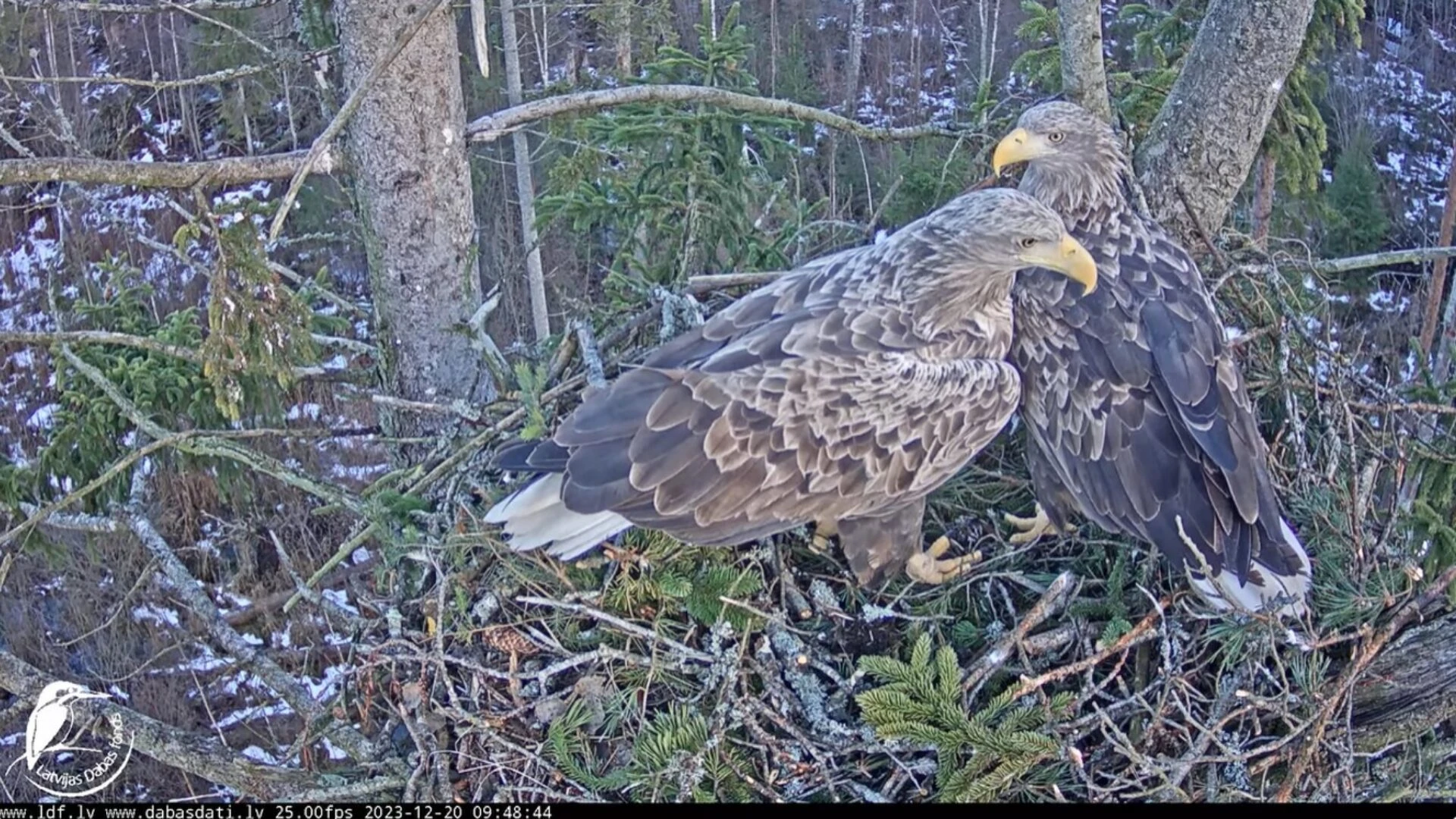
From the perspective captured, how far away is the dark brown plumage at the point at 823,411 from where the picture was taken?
11.9 ft

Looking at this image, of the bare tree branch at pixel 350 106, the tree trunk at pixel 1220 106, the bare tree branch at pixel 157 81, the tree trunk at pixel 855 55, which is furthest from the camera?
the tree trunk at pixel 855 55

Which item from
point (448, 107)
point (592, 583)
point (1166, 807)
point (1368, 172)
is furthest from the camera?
point (1368, 172)

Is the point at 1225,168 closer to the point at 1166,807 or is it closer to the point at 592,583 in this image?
the point at 1166,807

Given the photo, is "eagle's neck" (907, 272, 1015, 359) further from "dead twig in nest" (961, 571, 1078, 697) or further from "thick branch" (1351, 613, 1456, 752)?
"thick branch" (1351, 613, 1456, 752)

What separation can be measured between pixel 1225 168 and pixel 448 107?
2894 millimetres

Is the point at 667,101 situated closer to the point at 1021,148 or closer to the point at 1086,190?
the point at 1021,148

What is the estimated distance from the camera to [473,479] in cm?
406

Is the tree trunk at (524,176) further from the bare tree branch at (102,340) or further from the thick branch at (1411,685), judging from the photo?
the thick branch at (1411,685)

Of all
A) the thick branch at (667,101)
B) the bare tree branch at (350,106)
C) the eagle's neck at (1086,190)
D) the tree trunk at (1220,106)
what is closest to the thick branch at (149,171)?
the bare tree branch at (350,106)

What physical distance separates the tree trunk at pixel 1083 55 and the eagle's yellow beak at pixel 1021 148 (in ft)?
1.06

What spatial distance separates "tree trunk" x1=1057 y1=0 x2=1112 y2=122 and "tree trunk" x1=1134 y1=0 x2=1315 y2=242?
27 centimetres

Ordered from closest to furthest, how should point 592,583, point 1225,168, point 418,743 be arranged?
point 418,743 → point 592,583 → point 1225,168

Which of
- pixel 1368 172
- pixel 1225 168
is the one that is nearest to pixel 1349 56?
pixel 1368 172

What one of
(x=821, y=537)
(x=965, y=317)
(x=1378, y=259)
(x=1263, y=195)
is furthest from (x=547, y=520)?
(x=1263, y=195)
